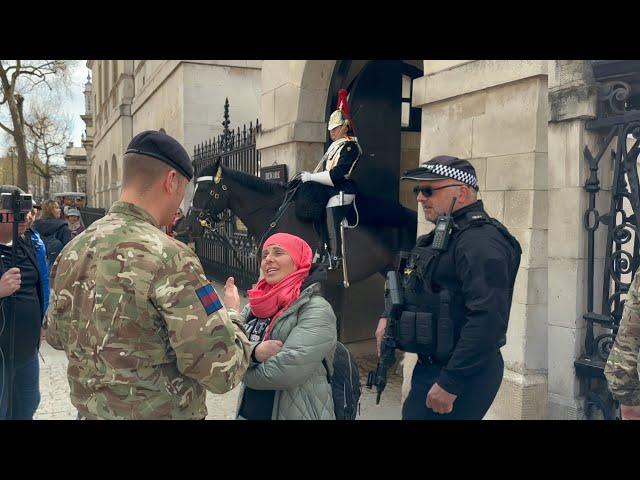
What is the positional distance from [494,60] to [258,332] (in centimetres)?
281

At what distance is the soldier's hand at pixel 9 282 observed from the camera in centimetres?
335

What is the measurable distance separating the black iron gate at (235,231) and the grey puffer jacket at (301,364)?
3978 mm

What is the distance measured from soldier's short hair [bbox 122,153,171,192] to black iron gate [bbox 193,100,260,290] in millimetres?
4501

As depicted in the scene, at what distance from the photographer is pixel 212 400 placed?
5.08 metres

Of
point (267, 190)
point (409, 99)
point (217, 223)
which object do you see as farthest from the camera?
point (409, 99)

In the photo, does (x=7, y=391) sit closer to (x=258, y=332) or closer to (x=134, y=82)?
(x=258, y=332)

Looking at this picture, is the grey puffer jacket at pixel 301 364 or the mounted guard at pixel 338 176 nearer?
the grey puffer jacket at pixel 301 364

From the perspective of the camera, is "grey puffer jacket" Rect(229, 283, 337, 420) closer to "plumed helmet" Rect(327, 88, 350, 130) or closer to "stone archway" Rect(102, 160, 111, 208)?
"plumed helmet" Rect(327, 88, 350, 130)

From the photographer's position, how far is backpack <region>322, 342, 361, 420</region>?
2691mm

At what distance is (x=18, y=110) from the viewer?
22.6 m

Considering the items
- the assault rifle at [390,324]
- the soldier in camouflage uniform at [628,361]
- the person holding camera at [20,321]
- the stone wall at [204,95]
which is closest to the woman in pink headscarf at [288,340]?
the assault rifle at [390,324]

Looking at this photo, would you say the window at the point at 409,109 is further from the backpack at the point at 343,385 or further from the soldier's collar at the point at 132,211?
the soldier's collar at the point at 132,211

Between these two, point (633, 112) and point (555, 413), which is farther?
point (555, 413)

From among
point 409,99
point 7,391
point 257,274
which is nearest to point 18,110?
point 257,274
